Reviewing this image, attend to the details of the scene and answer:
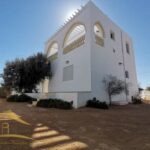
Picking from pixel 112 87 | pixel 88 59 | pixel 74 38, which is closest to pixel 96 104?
pixel 112 87

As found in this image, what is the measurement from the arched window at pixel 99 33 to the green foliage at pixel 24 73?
794cm

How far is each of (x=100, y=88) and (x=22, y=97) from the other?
27.0 ft

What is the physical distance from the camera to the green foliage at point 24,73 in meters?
Answer: 16.1

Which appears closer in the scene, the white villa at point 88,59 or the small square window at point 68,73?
the white villa at point 88,59

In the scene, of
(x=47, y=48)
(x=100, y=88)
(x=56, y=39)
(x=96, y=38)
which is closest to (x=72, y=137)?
(x=100, y=88)

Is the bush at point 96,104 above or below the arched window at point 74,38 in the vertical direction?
below

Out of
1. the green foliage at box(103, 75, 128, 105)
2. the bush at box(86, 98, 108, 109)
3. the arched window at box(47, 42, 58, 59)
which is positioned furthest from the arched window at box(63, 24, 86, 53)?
the bush at box(86, 98, 108, 109)

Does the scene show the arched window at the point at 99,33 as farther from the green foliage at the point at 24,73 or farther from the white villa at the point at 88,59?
the green foliage at the point at 24,73

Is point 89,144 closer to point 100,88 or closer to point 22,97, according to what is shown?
point 100,88

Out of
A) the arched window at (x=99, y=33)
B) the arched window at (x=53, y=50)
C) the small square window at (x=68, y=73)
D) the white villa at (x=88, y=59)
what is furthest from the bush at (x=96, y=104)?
the arched window at (x=53, y=50)

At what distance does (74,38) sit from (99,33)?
2.89 metres

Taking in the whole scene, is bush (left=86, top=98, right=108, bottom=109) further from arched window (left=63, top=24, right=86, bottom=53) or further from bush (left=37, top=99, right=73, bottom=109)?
arched window (left=63, top=24, right=86, bottom=53)

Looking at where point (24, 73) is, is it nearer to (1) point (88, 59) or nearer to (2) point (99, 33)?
(1) point (88, 59)

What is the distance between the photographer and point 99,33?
15.1 meters
